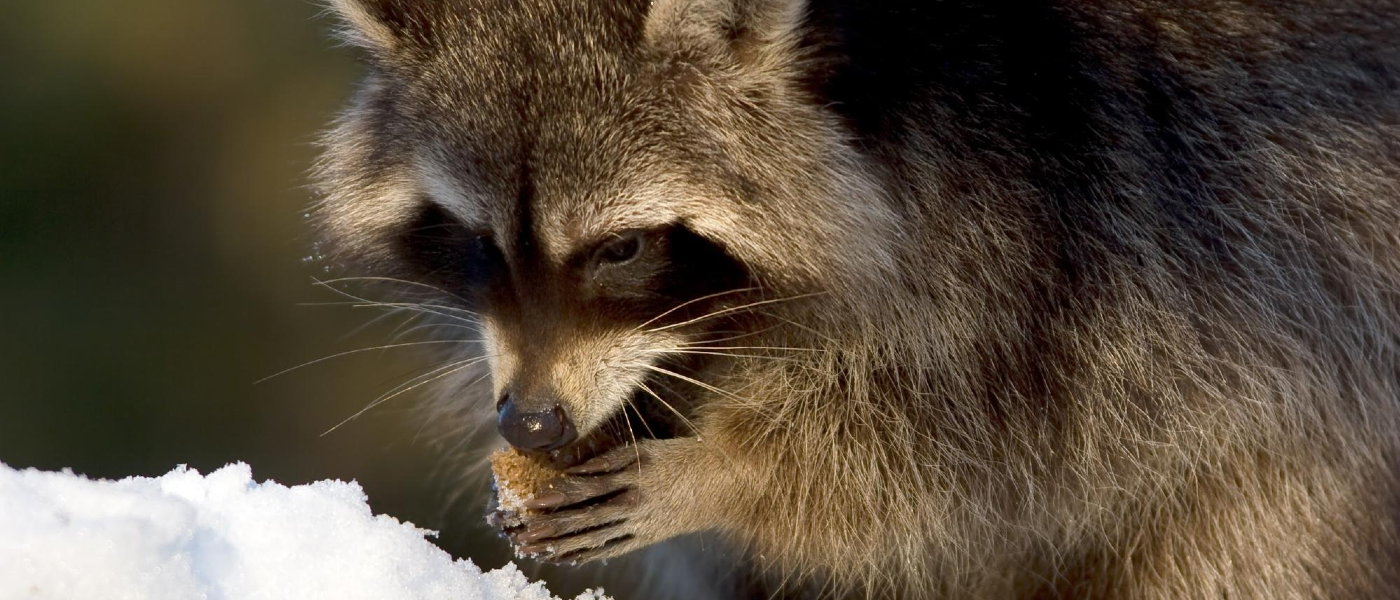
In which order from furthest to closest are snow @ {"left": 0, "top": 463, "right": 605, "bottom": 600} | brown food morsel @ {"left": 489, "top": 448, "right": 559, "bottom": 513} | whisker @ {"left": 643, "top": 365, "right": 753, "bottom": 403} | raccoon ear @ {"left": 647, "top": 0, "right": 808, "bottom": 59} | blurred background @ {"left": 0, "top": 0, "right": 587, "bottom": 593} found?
1. blurred background @ {"left": 0, "top": 0, "right": 587, "bottom": 593}
2. brown food morsel @ {"left": 489, "top": 448, "right": 559, "bottom": 513}
3. whisker @ {"left": 643, "top": 365, "right": 753, "bottom": 403}
4. raccoon ear @ {"left": 647, "top": 0, "right": 808, "bottom": 59}
5. snow @ {"left": 0, "top": 463, "right": 605, "bottom": 600}

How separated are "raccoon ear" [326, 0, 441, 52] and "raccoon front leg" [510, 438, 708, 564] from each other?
1.96 ft

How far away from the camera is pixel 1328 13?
197 centimetres

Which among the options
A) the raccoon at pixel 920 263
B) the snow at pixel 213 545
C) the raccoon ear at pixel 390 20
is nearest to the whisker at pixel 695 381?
the raccoon at pixel 920 263

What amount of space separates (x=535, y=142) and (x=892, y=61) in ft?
1.48

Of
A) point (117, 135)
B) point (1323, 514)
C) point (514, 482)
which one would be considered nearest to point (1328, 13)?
point (1323, 514)

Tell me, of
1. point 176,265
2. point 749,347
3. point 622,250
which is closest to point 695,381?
point 749,347

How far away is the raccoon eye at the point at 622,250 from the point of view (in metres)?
1.75

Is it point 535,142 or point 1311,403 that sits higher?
point 535,142

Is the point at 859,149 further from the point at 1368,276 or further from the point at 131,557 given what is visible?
the point at 131,557

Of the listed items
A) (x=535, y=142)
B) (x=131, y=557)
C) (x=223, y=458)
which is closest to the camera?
(x=131, y=557)

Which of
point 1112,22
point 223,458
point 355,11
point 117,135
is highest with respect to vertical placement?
point 355,11

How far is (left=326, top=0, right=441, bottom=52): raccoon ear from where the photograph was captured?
1.85m

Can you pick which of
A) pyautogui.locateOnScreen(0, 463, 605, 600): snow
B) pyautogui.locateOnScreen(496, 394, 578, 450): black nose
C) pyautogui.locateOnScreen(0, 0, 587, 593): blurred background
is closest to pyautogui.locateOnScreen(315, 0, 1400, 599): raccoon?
pyautogui.locateOnScreen(496, 394, 578, 450): black nose

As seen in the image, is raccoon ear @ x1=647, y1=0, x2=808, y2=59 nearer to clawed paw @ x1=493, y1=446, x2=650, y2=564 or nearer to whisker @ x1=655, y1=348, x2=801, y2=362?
whisker @ x1=655, y1=348, x2=801, y2=362
